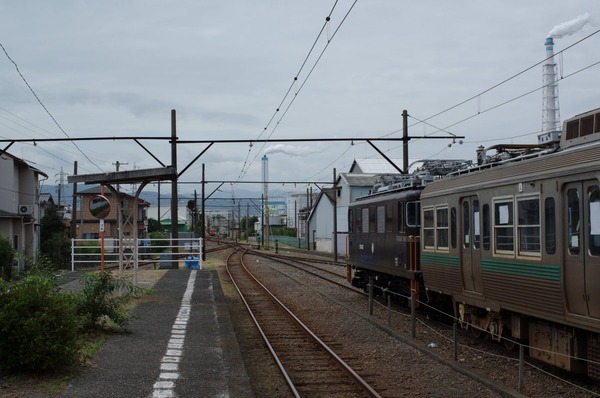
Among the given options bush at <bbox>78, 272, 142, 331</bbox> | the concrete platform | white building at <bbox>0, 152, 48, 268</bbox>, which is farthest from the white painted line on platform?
white building at <bbox>0, 152, 48, 268</bbox>

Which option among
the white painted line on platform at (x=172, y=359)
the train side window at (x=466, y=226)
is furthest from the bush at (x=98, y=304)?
the train side window at (x=466, y=226)

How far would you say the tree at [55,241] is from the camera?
3947 cm

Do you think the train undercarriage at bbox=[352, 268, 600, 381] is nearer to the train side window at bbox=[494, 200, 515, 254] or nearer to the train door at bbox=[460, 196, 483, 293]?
the train door at bbox=[460, 196, 483, 293]

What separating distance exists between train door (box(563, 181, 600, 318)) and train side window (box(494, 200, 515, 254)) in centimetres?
164

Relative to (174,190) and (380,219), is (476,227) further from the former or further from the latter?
(174,190)

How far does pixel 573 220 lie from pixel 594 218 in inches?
18.6

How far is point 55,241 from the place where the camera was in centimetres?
4091

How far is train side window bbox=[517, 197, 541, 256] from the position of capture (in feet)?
30.6

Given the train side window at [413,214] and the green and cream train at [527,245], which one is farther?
the train side window at [413,214]

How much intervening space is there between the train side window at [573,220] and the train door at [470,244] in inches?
117

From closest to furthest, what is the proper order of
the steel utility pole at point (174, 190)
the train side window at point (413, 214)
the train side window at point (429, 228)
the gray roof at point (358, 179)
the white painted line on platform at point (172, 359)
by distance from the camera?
1. the white painted line on platform at point (172, 359)
2. the train side window at point (429, 228)
3. the train side window at point (413, 214)
4. the steel utility pole at point (174, 190)
5. the gray roof at point (358, 179)

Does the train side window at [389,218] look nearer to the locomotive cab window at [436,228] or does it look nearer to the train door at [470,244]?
the locomotive cab window at [436,228]

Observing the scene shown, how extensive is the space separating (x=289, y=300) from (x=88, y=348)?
10573mm

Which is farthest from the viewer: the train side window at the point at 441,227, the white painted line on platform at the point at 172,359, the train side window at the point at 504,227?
the train side window at the point at 441,227
